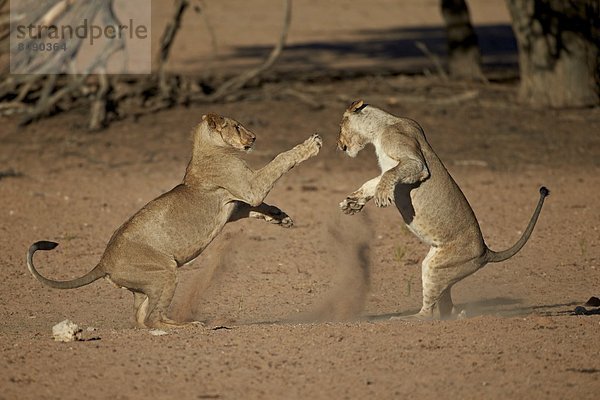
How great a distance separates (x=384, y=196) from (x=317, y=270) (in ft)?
8.16

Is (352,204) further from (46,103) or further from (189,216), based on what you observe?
(46,103)

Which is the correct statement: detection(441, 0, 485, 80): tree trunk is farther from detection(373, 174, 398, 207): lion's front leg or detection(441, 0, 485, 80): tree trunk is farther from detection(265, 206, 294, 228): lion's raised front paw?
detection(373, 174, 398, 207): lion's front leg

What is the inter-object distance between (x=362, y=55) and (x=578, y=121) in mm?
8874

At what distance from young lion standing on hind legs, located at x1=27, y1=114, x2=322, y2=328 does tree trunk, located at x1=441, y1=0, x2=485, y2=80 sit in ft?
33.0

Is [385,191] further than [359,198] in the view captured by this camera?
No

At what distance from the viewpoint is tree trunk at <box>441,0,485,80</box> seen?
17656 millimetres

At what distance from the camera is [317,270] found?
31.9 feet

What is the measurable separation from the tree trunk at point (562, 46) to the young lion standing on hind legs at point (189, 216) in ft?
25.5

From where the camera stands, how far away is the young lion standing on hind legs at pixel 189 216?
7566 millimetres

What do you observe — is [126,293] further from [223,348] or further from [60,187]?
[60,187]

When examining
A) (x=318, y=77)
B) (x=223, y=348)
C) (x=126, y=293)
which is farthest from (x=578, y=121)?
(x=223, y=348)

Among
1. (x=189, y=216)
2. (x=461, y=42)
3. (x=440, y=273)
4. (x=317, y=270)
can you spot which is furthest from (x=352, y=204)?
(x=461, y=42)

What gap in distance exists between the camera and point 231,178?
26.1 feet

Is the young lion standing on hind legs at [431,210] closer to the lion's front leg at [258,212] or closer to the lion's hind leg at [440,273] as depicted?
the lion's hind leg at [440,273]
